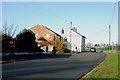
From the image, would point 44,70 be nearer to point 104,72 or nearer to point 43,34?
point 104,72

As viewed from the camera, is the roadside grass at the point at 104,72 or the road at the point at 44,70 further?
the road at the point at 44,70

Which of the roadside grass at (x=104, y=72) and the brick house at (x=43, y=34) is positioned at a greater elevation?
the brick house at (x=43, y=34)

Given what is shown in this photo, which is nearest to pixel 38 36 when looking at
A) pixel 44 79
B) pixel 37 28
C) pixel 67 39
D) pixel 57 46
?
pixel 37 28

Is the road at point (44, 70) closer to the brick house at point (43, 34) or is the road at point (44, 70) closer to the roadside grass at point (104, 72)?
the roadside grass at point (104, 72)

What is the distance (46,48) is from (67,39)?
37.0 metres

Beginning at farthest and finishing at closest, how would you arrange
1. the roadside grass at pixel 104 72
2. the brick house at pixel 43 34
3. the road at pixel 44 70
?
the brick house at pixel 43 34, the road at pixel 44 70, the roadside grass at pixel 104 72

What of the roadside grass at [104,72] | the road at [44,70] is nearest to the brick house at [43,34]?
the road at [44,70]

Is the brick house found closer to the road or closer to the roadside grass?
the road

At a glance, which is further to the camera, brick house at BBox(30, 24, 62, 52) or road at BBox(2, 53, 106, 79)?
brick house at BBox(30, 24, 62, 52)

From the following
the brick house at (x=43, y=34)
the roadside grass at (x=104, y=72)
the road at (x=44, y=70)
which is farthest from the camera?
the brick house at (x=43, y=34)

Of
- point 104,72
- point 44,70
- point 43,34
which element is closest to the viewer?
point 104,72

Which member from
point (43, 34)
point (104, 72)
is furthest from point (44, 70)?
point (43, 34)

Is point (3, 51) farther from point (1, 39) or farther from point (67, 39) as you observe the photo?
point (67, 39)

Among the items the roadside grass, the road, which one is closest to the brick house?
the road
